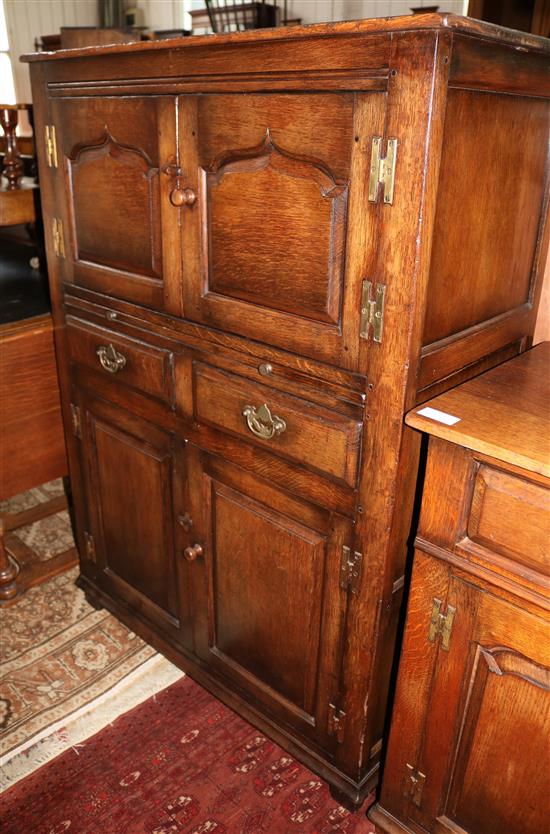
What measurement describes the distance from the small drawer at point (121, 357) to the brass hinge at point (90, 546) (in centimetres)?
55

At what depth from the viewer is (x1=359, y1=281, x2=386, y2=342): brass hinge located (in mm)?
1048

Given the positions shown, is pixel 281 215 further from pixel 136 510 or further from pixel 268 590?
pixel 136 510

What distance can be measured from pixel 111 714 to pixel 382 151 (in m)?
1.51

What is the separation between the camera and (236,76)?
1140 mm

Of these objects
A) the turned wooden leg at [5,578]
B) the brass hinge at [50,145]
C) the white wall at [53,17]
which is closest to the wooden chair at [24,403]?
the turned wooden leg at [5,578]

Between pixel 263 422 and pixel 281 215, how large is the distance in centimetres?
39

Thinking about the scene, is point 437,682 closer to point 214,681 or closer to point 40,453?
point 214,681

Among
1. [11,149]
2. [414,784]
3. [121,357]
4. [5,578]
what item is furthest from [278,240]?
[5,578]

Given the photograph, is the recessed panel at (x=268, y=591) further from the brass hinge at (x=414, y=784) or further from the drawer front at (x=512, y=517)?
the drawer front at (x=512, y=517)

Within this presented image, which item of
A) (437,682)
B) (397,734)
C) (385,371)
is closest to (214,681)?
(397,734)

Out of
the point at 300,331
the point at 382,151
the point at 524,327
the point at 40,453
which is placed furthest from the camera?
the point at 40,453

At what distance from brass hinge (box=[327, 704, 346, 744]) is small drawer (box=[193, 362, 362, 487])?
533 mm

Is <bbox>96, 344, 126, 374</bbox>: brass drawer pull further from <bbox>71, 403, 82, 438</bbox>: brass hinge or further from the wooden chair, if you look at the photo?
the wooden chair

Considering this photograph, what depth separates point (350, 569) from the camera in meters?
1.26
